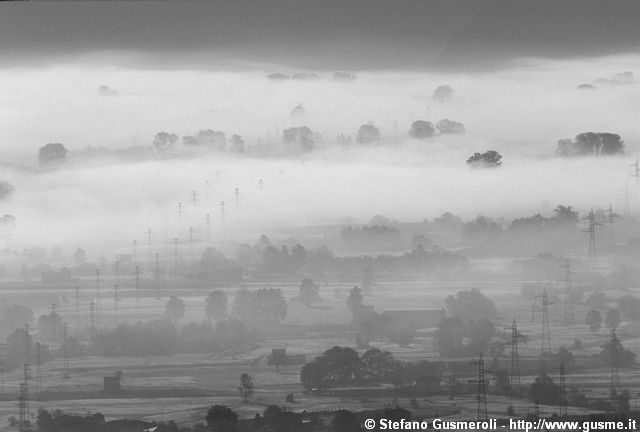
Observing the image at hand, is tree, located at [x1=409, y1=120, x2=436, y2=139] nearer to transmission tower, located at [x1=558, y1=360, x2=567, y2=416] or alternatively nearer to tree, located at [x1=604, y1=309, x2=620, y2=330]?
tree, located at [x1=604, y1=309, x2=620, y2=330]

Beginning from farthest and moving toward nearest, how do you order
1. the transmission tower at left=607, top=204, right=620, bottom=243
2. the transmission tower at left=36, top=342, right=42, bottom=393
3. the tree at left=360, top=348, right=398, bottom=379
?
the transmission tower at left=607, top=204, right=620, bottom=243, the transmission tower at left=36, top=342, right=42, bottom=393, the tree at left=360, top=348, right=398, bottom=379

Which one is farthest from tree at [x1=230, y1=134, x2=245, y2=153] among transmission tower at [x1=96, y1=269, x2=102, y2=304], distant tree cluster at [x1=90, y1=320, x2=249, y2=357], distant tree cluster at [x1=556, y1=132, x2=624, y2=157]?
distant tree cluster at [x1=90, y1=320, x2=249, y2=357]

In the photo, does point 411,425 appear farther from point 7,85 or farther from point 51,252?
point 7,85

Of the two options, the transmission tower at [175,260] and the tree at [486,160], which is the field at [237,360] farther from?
the tree at [486,160]

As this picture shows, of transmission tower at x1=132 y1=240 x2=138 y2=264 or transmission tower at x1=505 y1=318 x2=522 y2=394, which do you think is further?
transmission tower at x1=132 y1=240 x2=138 y2=264

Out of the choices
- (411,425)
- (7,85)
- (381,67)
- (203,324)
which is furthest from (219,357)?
(381,67)

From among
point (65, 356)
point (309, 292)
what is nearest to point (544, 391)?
point (65, 356)
